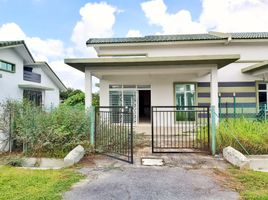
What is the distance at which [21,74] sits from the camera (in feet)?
48.0

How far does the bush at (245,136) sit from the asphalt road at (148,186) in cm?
243

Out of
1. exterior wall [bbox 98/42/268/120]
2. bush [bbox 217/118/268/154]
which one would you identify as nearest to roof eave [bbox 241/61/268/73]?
exterior wall [bbox 98/42/268/120]

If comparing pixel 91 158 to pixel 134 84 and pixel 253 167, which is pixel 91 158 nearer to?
pixel 253 167

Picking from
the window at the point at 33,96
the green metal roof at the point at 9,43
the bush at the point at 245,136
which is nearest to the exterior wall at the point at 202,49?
the green metal roof at the point at 9,43

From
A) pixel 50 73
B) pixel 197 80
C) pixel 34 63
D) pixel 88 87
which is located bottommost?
pixel 88 87

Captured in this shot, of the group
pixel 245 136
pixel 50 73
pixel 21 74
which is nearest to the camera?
pixel 245 136

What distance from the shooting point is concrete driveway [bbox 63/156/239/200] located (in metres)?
4.62

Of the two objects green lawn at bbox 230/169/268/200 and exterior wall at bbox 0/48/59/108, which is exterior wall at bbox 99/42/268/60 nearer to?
exterior wall at bbox 0/48/59/108

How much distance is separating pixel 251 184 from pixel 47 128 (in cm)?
642

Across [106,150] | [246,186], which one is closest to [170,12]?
[106,150]

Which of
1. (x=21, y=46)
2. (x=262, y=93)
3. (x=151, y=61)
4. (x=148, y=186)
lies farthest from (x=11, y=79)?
(x=262, y=93)

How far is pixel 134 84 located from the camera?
13.7 m

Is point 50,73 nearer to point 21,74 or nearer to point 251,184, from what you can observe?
point 21,74

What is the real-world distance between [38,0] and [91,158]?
367 inches
